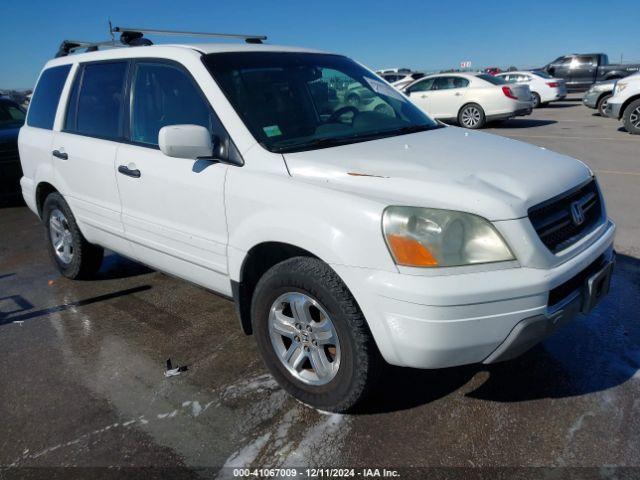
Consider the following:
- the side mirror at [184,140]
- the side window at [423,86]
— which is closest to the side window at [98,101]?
the side mirror at [184,140]

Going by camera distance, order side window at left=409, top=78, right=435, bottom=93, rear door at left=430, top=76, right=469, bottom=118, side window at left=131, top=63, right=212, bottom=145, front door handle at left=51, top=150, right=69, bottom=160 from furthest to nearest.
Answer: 1. side window at left=409, top=78, right=435, bottom=93
2. rear door at left=430, top=76, right=469, bottom=118
3. front door handle at left=51, top=150, right=69, bottom=160
4. side window at left=131, top=63, right=212, bottom=145

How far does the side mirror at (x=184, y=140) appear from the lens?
9.33 feet

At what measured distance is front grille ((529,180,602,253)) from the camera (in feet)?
8.11

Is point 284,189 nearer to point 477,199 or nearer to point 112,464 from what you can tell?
point 477,199

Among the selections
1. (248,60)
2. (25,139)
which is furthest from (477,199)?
(25,139)

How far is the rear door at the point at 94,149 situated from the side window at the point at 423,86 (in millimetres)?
12930

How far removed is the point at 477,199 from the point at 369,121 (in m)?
1.39

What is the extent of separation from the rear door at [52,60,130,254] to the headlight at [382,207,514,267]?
2.25m

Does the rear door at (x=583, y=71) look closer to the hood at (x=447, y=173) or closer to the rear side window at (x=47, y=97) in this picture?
the hood at (x=447, y=173)

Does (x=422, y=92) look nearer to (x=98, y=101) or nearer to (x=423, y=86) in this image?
(x=423, y=86)

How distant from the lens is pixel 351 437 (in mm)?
2619

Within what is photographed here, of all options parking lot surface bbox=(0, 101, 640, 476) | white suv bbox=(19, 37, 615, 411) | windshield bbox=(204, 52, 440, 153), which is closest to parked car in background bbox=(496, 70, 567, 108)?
parking lot surface bbox=(0, 101, 640, 476)

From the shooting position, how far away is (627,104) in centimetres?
1242

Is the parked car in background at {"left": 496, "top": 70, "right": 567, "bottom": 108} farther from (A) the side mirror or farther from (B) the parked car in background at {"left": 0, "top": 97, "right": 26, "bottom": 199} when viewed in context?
(A) the side mirror
